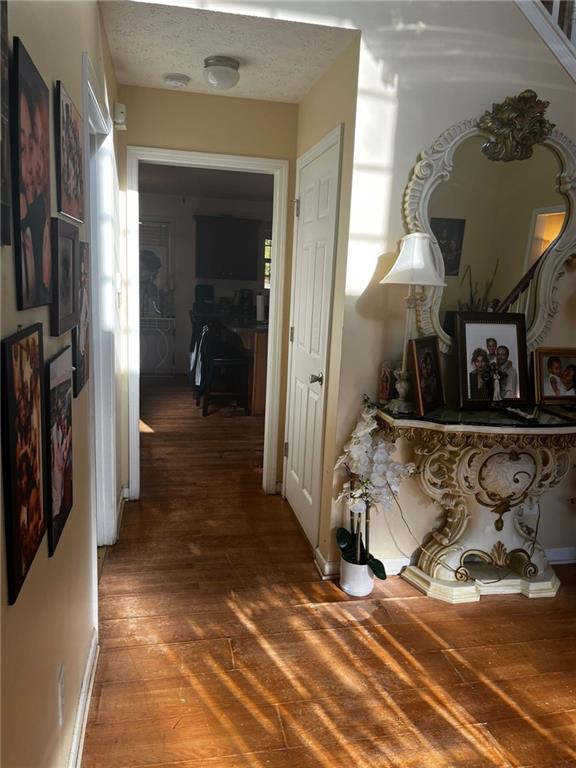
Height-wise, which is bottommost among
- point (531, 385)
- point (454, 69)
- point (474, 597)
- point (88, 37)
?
point (474, 597)

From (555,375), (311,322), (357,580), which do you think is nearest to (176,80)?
(311,322)

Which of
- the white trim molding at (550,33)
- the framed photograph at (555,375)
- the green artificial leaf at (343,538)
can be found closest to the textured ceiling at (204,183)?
the white trim molding at (550,33)

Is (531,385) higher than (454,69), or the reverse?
(454,69)

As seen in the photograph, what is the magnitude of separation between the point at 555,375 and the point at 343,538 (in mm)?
1286

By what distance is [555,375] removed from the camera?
2.73m

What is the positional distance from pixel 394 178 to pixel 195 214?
5.29 metres

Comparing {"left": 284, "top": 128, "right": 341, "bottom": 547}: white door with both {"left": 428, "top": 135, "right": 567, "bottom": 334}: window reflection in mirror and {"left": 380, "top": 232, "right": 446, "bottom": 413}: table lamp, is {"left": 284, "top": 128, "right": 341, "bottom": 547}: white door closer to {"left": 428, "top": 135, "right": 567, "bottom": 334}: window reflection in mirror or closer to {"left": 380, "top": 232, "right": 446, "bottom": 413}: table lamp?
{"left": 380, "top": 232, "right": 446, "bottom": 413}: table lamp

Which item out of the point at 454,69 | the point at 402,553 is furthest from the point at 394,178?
the point at 402,553

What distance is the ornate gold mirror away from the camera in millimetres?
2492

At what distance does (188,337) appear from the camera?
7613 millimetres

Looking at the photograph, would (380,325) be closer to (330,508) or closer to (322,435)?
(322,435)

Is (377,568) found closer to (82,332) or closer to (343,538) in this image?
(343,538)

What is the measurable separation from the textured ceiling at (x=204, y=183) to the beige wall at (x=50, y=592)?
Answer: 3.50 m

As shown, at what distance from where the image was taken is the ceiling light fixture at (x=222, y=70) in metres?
2.68
